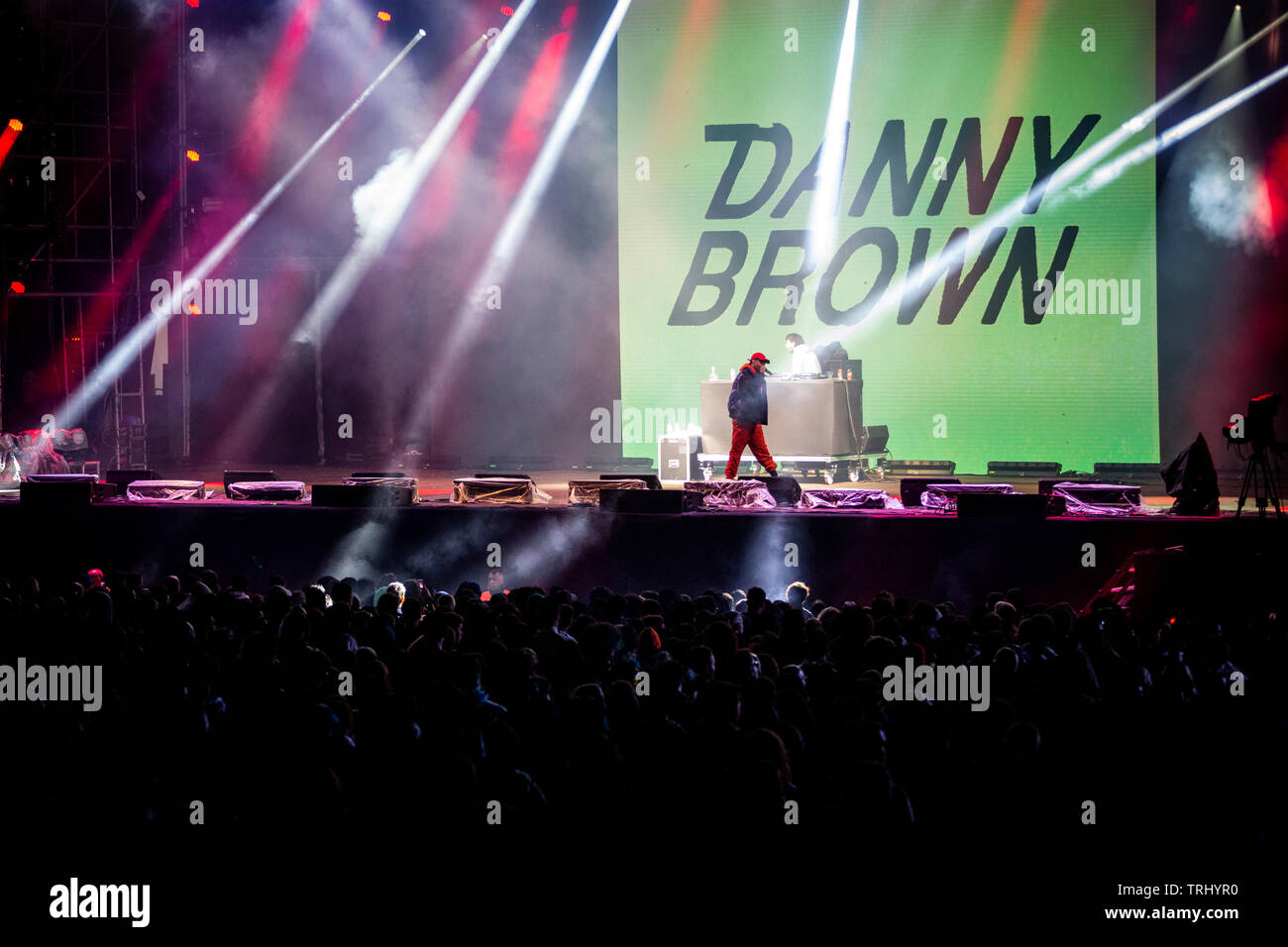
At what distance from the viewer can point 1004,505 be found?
7750 mm

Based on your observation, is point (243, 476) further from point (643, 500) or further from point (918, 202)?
point (918, 202)

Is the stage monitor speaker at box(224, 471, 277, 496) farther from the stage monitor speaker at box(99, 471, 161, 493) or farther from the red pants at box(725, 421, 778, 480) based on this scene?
the red pants at box(725, 421, 778, 480)

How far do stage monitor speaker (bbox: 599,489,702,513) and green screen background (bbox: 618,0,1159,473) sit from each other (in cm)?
618

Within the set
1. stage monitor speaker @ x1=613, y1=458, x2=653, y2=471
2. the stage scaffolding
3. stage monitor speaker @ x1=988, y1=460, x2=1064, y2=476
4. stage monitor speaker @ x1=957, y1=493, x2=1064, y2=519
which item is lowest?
stage monitor speaker @ x1=957, y1=493, x2=1064, y2=519

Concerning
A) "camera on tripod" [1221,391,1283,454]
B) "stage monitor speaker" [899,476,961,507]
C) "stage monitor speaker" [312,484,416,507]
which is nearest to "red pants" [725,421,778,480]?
"stage monitor speaker" [899,476,961,507]

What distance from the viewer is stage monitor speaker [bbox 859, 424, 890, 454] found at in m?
13.5

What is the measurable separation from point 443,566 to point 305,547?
1051 millimetres

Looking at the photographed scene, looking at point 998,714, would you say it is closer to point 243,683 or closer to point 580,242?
point 243,683

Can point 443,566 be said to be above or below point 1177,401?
below

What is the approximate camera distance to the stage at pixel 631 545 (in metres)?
7.72

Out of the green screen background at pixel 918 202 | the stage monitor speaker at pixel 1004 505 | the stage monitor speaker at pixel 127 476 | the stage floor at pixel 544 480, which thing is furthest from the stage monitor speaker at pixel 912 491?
the stage monitor speaker at pixel 127 476

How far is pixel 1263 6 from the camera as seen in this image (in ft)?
44.1
